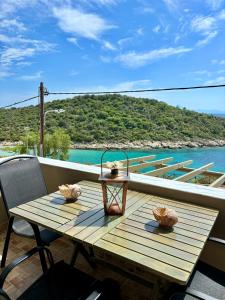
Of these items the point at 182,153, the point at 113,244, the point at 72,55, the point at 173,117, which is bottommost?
the point at 182,153

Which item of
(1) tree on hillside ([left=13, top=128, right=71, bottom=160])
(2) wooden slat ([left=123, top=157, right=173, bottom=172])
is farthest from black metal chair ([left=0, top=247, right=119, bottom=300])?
(1) tree on hillside ([left=13, top=128, right=71, bottom=160])

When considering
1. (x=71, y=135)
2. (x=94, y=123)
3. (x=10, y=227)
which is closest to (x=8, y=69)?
(x=71, y=135)

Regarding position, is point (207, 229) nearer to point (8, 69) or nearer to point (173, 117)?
point (173, 117)

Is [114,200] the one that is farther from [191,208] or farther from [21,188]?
[21,188]

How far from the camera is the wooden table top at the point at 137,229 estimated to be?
1173 mm

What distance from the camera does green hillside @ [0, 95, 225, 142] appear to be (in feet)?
50.3

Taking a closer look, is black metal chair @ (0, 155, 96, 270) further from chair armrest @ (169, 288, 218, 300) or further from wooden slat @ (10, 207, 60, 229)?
chair armrest @ (169, 288, 218, 300)

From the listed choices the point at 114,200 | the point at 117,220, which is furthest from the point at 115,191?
the point at 117,220

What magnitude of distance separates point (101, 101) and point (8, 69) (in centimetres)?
2473

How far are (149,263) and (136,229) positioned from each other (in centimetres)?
31

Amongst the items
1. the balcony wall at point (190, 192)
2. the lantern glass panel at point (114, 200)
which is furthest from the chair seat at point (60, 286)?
the balcony wall at point (190, 192)

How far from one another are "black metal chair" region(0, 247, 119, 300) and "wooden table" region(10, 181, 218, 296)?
17 cm

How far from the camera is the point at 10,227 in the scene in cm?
207

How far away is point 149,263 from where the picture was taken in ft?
3.75
